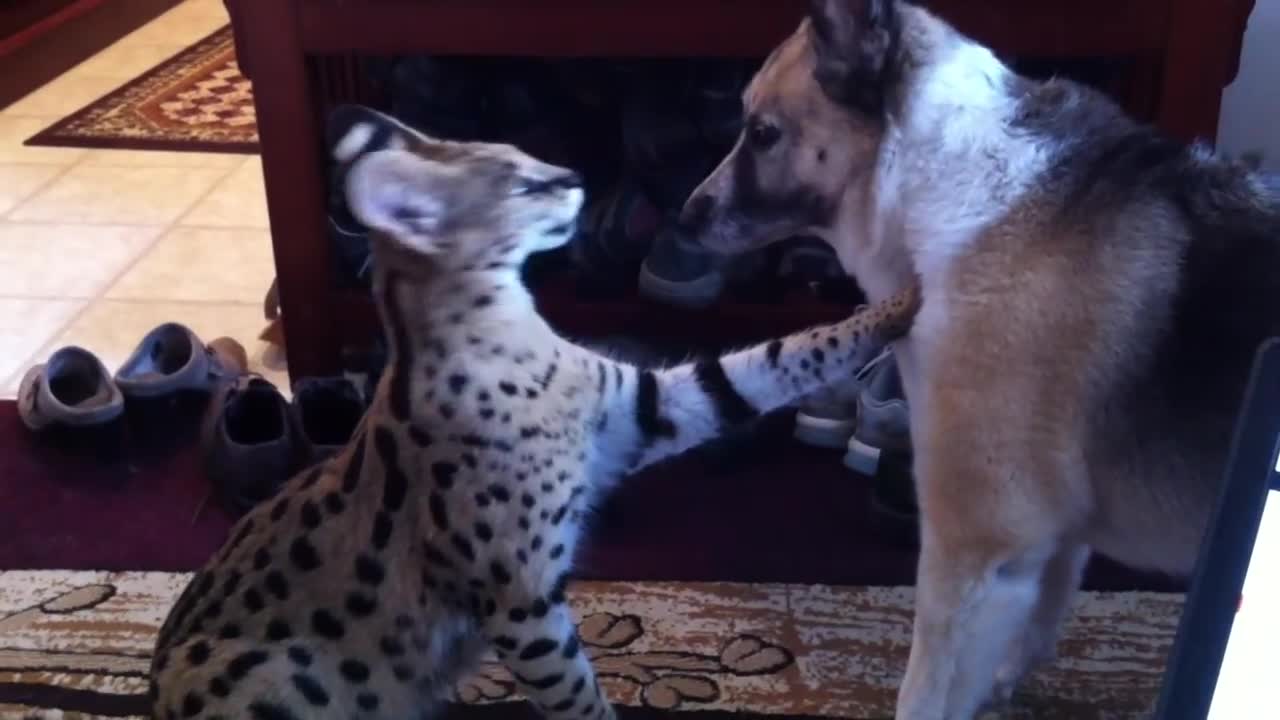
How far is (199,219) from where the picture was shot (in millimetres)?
2959

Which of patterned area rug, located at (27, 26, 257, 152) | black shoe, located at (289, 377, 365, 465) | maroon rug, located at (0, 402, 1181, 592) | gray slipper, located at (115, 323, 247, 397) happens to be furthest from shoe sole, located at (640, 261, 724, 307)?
patterned area rug, located at (27, 26, 257, 152)

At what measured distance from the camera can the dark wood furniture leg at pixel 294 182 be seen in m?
1.95

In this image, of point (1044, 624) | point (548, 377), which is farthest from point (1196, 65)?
point (548, 377)

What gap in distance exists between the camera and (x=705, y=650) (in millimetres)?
1640

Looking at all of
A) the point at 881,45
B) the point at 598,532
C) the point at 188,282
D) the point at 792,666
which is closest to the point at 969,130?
the point at 881,45

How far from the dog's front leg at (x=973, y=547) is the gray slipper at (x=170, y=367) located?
126cm

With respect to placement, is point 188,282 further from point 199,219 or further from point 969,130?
point 969,130

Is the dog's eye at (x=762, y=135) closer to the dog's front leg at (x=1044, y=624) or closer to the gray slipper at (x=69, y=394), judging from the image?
the dog's front leg at (x=1044, y=624)

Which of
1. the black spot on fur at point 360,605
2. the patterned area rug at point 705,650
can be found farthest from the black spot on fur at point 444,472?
the patterned area rug at point 705,650

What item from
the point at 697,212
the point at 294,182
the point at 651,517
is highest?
the point at 697,212

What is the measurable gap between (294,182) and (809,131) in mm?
943

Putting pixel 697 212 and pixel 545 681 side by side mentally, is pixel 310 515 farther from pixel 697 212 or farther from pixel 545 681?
pixel 697 212

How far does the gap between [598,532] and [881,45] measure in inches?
32.2

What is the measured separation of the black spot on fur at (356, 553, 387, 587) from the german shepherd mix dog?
0.53m
